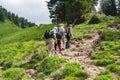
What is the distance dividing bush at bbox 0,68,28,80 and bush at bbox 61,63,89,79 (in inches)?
97.2

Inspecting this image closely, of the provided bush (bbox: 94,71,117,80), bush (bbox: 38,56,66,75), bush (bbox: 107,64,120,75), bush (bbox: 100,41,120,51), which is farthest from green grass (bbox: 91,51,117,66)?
bush (bbox: 94,71,117,80)

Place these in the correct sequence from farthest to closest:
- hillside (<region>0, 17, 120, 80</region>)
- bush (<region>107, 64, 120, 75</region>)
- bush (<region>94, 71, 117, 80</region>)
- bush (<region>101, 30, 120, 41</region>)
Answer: bush (<region>101, 30, 120, 41</region>)
hillside (<region>0, 17, 120, 80</region>)
bush (<region>107, 64, 120, 75</region>)
bush (<region>94, 71, 117, 80</region>)

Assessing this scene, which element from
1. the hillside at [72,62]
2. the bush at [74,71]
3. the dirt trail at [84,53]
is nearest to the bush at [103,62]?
the hillside at [72,62]

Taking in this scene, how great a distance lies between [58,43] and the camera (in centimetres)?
3017

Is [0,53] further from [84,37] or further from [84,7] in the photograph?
[84,7]

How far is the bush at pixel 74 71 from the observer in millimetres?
23328

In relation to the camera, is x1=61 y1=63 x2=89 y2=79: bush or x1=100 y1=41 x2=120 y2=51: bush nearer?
x1=61 y1=63 x2=89 y2=79: bush

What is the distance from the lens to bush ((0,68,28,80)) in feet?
80.6

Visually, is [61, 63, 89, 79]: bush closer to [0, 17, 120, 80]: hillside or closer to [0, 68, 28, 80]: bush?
[0, 17, 120, 80]: hillside

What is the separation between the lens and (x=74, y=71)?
24.0 meters

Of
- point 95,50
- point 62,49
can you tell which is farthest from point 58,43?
point 95,50

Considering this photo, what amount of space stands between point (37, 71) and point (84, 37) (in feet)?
38.0

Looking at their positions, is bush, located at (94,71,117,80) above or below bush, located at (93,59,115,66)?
below

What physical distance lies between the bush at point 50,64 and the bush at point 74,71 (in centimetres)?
81
